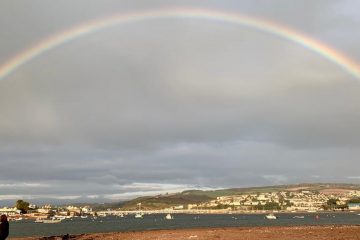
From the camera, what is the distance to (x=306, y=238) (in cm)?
4956

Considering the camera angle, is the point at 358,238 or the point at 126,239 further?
the point at 126,239

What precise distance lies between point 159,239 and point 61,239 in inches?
579

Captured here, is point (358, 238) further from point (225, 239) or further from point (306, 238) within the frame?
point (225, 239)

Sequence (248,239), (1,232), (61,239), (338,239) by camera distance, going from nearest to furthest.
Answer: (1,232)
(338,239)
(248,239)
(61,239)

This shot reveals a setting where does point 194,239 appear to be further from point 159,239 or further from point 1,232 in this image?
point 1,232

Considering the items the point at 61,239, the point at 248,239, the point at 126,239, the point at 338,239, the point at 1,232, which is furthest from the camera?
the point at 61,239

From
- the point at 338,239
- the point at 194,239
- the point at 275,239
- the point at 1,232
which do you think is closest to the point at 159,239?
the point at 194,239

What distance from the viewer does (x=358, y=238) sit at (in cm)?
4753

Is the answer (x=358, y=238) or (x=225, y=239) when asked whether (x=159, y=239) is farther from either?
(x=358, y=238)

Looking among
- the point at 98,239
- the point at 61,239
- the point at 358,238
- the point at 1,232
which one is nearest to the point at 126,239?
the point at 98,239

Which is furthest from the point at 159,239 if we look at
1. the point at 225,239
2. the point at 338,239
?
the point at 338,239

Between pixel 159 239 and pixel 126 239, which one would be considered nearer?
pixel 159 239

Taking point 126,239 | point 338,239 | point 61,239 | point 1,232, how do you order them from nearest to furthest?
point 1,232 → point 338,239 → point 126,239 → point 61,239

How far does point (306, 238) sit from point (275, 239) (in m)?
3.12
